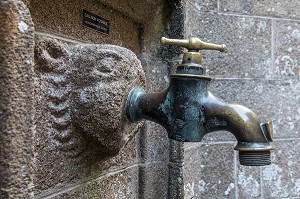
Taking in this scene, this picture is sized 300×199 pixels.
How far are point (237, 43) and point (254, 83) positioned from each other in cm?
16

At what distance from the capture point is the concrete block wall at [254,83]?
4.93 feet

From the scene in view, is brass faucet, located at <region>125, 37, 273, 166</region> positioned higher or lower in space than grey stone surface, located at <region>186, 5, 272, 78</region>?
lower

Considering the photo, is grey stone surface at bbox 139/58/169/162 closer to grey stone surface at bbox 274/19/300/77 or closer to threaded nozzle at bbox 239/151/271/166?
threaded nozzle at bbox 239/151/271/166

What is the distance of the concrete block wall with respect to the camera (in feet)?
4.93

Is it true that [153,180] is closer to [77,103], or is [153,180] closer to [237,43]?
[77,103]

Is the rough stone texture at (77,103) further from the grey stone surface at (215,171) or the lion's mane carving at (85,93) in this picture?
the grey stone surface at (215,171)

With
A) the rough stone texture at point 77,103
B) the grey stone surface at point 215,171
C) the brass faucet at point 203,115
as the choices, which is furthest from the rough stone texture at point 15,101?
the grey stone surface at point 215,171

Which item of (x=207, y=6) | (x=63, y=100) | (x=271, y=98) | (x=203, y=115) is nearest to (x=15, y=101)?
(x=63, y=100)

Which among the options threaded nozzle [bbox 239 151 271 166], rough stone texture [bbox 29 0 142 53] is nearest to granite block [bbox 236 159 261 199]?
rough stone texture [bbox 29 0 142 53]

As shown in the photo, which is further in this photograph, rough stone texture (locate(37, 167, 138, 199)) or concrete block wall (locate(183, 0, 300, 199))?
concrete block wall (locate(183, 0, 300, 199))

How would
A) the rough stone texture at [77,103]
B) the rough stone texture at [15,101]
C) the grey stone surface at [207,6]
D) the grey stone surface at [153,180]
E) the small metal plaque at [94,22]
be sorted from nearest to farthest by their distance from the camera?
the rough stone texture at [15,101]
the rough stone texture at [77,103]
the small metal plaque at [94,22]
the grey stone surface at [153,180]
the grey stone surface at [207,6]

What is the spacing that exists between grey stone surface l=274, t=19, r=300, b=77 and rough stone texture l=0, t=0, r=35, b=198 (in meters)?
1.24

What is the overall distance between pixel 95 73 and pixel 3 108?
1.03 ft

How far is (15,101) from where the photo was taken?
19.7 inches
